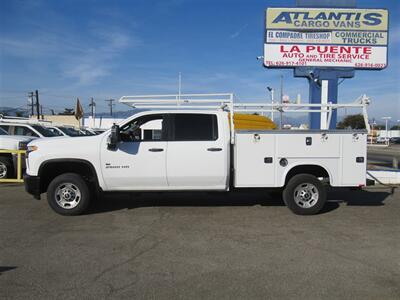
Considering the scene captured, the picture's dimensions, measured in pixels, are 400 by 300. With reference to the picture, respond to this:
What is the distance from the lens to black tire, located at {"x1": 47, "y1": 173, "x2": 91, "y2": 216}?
275 inches

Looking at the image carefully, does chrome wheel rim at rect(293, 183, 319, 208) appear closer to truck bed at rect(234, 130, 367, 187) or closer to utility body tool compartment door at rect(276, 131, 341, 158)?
truck bed at rect(234, 130, 367, 187)

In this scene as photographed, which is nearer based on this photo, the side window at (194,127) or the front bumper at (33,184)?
the front bumper at (33,184)

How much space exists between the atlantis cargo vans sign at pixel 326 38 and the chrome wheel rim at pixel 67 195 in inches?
335

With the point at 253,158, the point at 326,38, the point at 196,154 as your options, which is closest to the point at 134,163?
the point at 196,154

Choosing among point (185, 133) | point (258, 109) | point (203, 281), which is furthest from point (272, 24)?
point (203, 281)

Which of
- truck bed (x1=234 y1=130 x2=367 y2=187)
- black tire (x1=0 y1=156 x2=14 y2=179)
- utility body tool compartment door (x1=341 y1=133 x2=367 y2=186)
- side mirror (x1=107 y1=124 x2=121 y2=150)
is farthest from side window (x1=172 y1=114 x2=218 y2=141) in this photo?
black tire (x1=0 y1=156 x2=14 y2=179)

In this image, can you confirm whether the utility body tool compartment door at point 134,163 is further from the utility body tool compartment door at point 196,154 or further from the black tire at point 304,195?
the black tire at point 304,195

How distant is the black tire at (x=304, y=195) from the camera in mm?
7164

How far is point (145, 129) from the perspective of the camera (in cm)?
723

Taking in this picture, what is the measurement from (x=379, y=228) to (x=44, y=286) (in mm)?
5199

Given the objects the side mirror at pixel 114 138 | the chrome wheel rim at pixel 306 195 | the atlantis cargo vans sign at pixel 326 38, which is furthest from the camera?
the atlantis cargo vans sign at pixel 326 38

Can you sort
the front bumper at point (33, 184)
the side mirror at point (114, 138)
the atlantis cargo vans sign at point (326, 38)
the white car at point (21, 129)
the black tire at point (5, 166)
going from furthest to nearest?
1. the white car at point (21, 129)
2. the atlantis cargo vans sign at point (326, 38)
3. the black tire at point (5, 166)
4. the front bumper at point (33, 184)
5. the side mirror at point (114, 138)

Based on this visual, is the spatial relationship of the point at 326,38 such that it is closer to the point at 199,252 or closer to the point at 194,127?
the point at 194,127

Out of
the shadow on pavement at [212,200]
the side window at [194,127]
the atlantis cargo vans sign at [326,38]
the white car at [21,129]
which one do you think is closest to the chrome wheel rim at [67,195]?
the shadow on pavement at [212,200]
